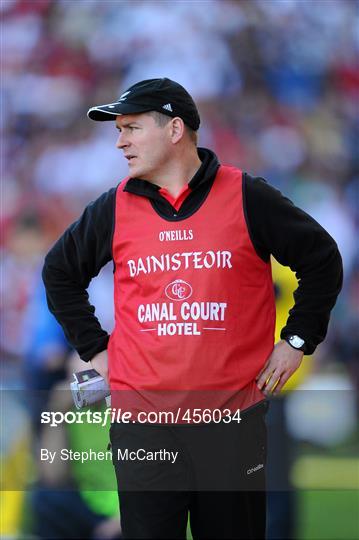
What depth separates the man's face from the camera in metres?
2.54

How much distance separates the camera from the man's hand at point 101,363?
2.65 metres

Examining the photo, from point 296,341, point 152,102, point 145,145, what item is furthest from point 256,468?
point 152,102

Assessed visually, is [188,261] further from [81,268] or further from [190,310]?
[81,268]

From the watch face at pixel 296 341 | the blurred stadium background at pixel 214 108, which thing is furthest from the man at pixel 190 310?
the blurred stadium background at pixel 214 108

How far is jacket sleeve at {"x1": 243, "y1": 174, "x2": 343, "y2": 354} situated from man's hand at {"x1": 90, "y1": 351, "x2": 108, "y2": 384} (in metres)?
0.50

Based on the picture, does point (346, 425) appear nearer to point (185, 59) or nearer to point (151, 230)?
point (185, 59)

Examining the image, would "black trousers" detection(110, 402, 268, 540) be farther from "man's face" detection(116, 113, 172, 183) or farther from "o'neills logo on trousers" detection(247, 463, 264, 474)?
"man's face" detection(116, 113, 172, 183)

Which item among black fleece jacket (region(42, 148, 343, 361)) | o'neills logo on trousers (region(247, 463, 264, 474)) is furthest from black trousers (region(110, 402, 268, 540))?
black fleece jacket (region(42, 148, 343, 361))

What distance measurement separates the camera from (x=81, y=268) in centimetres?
263

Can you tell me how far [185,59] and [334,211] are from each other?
0.99 metres

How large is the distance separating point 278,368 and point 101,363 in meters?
0.50

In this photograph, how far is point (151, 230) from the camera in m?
2.49

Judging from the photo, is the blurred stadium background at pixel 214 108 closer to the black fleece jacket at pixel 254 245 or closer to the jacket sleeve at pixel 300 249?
the black fleece jacket at pixel 254 245

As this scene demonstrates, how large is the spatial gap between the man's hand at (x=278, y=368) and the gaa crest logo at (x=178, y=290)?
0.30 meters
